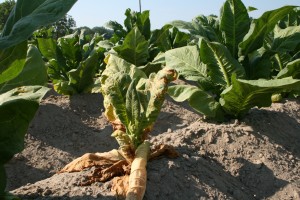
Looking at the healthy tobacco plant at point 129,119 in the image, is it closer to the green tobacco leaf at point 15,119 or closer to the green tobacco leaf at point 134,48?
the green tobacco leaf at point 15,119

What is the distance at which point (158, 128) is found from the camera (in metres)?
5.44

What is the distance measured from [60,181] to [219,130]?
138cm

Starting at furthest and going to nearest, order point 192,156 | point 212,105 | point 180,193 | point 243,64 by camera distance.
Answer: point 243,64 < point 212,105 < point 192,156 < point 180,193

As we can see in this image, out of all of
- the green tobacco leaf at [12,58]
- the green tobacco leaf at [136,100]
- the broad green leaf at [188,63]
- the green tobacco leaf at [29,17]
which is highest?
the green tobacco leaf at [29,17]

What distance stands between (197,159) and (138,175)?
1.98 feet

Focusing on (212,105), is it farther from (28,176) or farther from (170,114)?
(170,114)

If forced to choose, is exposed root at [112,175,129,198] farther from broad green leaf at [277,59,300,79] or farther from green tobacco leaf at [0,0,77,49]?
broad green leaf at [277,59,300,79]

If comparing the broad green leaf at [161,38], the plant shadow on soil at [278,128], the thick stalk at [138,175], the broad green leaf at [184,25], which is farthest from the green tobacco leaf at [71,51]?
the thick stalk at [138,175]

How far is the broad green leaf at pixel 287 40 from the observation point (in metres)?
3.90

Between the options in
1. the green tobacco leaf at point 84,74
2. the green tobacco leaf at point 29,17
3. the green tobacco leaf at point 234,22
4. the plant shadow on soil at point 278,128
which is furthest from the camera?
the green tobacco leaf at point 84,74

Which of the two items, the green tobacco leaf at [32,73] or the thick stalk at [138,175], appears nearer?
the thick stalk at [138,175]

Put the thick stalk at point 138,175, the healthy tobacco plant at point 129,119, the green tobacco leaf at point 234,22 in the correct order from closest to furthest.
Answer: the thick stalk at point 138,175, the healthy tobacco plant at point 129,119, the green tobacco leaf at point 234,22

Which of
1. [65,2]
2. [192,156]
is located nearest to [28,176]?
[192,156]

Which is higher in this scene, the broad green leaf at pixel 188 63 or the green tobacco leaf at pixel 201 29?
the green tobacco leaf at pixel 201 29
